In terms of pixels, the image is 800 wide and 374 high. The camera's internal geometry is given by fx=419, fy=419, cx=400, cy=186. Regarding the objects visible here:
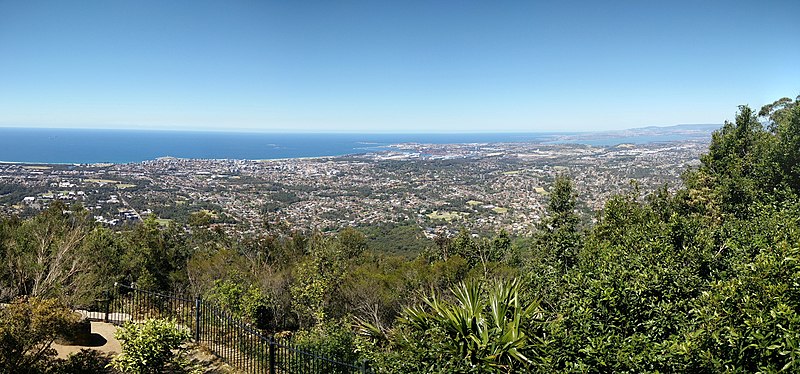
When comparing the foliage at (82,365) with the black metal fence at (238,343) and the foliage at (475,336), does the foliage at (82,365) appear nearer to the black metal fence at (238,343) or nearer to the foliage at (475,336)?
the black metal fence at (238,343)

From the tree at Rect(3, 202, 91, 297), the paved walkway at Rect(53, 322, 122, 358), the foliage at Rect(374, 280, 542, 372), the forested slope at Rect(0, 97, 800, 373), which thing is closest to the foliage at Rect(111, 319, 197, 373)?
the paved walkway at Rect(53, 322, 122, 358)

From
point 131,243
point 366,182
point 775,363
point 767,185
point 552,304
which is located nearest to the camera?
point 775,363

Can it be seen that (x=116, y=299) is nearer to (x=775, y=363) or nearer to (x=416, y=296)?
(x=416, y=296)

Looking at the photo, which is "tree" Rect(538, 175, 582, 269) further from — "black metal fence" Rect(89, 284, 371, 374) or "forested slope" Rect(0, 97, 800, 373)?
"black metal fence" Rect(89, 284, 371, 374)

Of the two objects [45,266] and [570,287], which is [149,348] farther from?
[570,287]

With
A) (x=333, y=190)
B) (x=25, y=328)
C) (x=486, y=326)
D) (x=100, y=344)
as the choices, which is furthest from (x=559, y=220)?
(x=333, y=190)

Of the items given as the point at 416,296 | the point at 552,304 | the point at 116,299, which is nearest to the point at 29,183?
the point at 116,299
